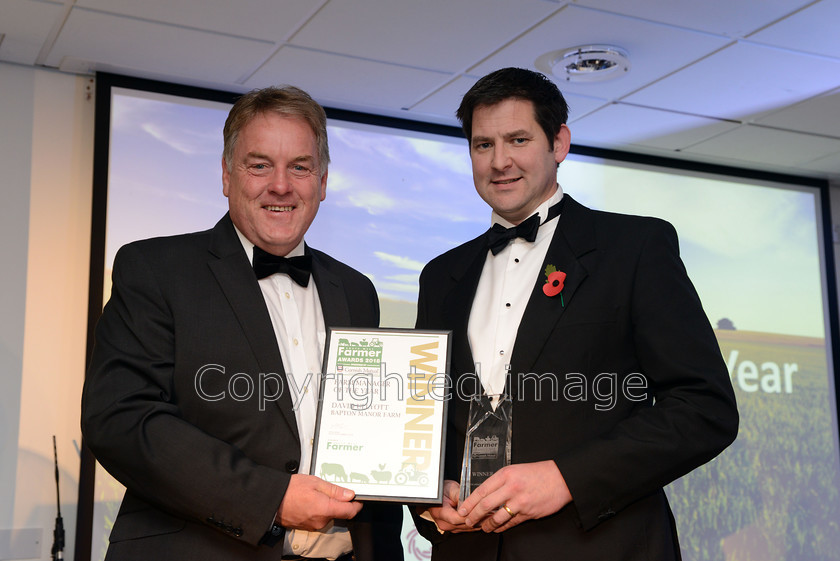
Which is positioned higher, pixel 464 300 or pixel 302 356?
pixel 464 300

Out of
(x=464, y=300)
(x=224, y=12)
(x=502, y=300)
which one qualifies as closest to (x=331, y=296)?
(x=464, y=300)

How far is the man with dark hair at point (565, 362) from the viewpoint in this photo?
6.64 feet

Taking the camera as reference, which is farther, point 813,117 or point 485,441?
point 813,117

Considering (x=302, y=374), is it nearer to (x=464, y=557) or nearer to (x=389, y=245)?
(x=464, y=557)

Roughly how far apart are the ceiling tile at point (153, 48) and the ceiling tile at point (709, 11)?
6.13 feet

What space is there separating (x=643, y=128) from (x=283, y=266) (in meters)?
4.11

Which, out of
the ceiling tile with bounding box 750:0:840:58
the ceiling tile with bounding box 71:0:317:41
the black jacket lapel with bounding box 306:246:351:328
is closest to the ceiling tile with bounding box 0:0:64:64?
the ceiling tile with bounding box 71:0:317:41

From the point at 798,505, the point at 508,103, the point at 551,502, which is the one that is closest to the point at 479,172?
the point at 508,103

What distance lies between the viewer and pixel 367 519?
2.27 meters

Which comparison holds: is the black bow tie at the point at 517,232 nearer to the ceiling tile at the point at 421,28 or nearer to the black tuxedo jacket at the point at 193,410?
the black tuxedo jacket at the point at 193,410

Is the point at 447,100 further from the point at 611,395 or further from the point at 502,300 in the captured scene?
the point at 611,395

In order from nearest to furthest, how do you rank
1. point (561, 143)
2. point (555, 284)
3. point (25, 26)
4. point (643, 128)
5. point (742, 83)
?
point (555, 284) < point (561, 143) < point (25, 26) < point (742, 83) < point (643, 128)

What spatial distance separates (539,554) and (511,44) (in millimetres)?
3061

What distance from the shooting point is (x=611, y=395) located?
219cm
